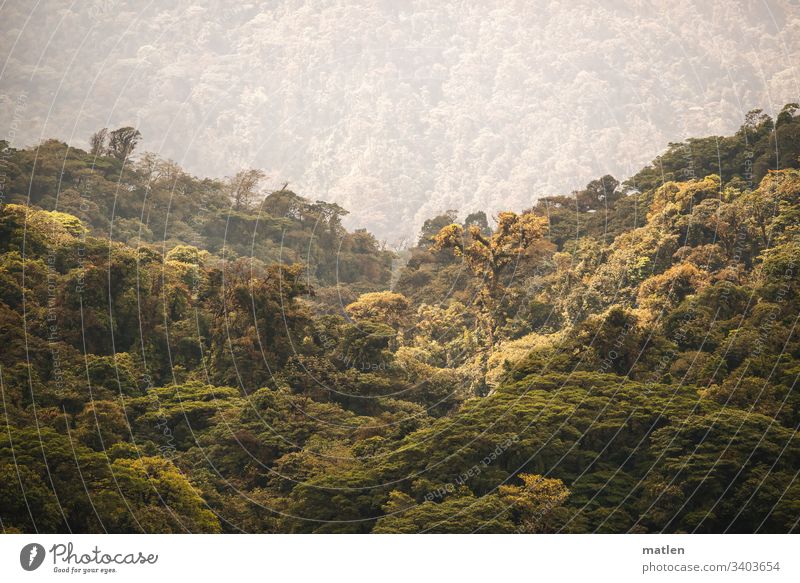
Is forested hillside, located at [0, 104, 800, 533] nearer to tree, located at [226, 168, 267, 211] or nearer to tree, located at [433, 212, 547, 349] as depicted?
tree, located at [433, 212, 547, 349]

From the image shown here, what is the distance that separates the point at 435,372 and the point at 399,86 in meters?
39.8

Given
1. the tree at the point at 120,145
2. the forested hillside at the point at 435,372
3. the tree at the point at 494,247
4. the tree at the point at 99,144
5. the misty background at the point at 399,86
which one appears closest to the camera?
the forested hillside at the point at 435,372

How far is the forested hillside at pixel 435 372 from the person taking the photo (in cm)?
2875

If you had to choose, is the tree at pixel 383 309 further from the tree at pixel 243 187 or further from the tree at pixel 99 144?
the tree at pixel 99 144

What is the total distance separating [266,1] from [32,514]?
5942cm

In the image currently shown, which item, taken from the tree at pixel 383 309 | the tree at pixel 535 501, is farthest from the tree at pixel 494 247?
the tree at pixel 535 501

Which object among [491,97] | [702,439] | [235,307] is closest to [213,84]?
[491,97]

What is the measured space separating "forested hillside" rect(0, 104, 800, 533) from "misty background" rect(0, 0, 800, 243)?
17254 millimetres

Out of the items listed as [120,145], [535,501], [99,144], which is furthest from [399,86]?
[535,501]

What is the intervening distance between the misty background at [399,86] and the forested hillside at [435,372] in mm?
17254

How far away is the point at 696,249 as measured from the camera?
132 ft

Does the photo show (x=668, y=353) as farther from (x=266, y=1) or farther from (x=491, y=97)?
(x=266, y=1)

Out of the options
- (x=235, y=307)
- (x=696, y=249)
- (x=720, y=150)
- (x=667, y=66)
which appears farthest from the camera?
(x=667, y=66)
